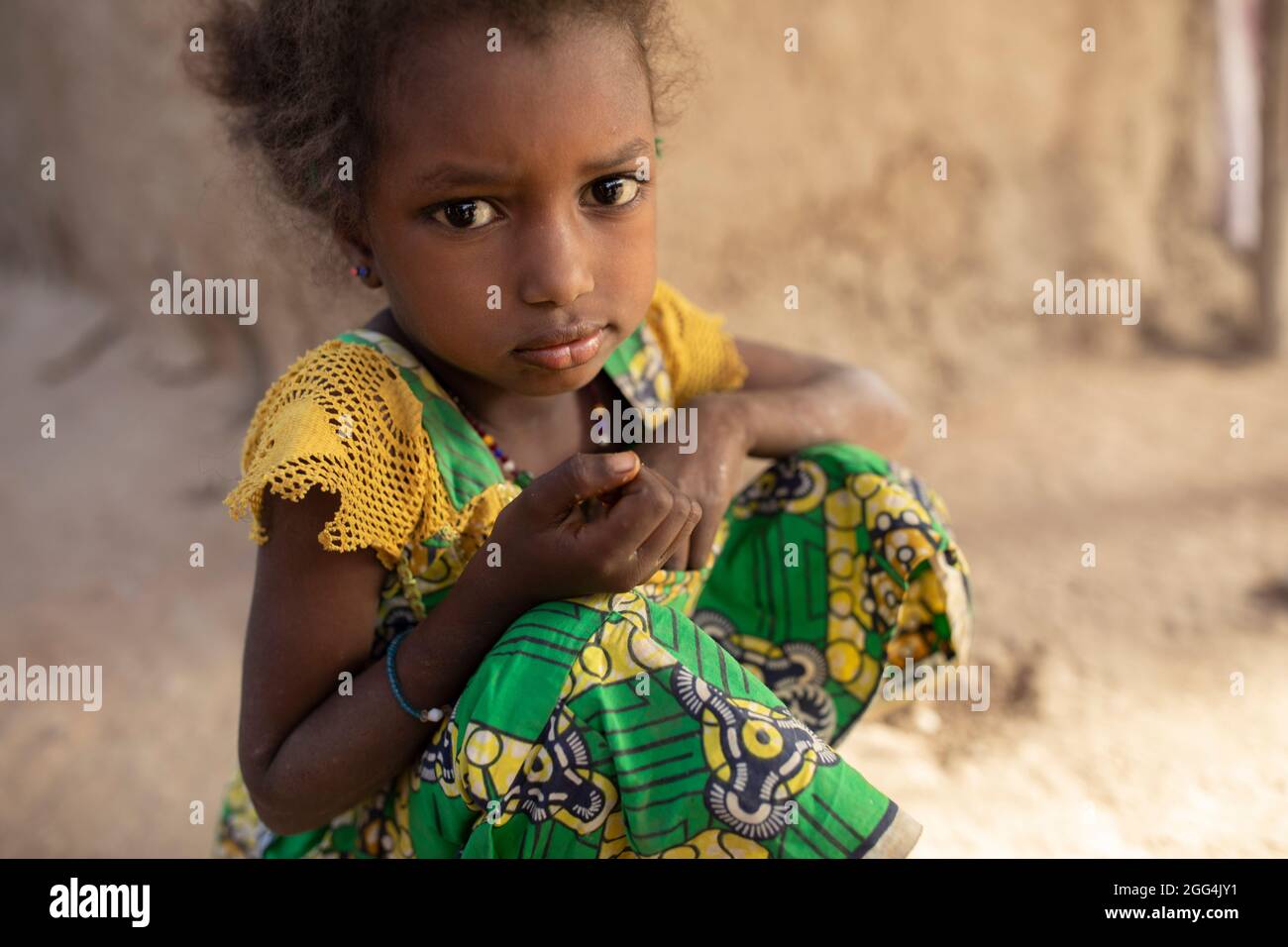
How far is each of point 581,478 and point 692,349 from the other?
635mm

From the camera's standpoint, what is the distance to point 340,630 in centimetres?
137

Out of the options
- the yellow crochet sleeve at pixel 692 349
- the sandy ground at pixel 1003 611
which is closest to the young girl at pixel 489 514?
the yellow crochet sleeve at pixel 692 349

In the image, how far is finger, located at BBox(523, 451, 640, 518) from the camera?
1233 millimetres

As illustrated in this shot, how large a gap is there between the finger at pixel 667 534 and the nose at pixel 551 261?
0.82ft

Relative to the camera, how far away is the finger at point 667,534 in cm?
130

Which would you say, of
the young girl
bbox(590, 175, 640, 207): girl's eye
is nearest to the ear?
the young girl

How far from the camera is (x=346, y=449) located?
1323 mm

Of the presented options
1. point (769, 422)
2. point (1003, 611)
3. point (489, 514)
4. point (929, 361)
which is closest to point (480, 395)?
point (489, 514)

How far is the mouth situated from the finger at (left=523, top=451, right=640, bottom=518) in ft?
0.53

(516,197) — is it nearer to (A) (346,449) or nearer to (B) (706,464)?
(A) (346,449)

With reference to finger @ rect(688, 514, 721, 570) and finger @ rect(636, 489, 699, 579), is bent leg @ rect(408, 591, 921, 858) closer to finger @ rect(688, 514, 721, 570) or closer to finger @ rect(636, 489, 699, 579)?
finger @ rect(636, 489, 699, 579)

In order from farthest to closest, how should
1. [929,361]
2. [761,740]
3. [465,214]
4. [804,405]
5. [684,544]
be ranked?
[929,361] → [804,405] → [684,544] → [465,214] → [761,740]
